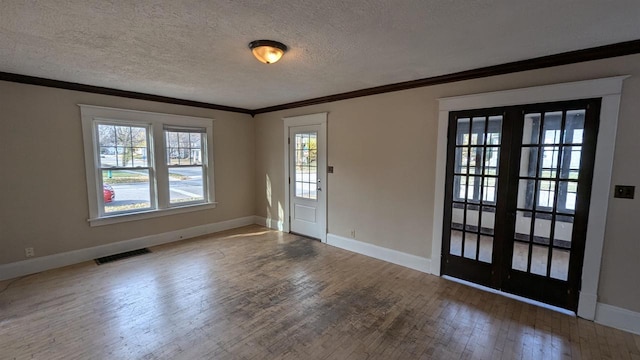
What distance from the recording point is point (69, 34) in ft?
7.25

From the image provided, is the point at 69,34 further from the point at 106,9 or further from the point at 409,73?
the point at 409,73

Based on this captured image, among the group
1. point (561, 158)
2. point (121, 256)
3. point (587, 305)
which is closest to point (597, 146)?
point (561, 158)

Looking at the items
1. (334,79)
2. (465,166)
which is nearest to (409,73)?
Result: (334,79)

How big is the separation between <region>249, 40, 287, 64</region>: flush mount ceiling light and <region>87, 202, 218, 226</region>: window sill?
353 centimetres

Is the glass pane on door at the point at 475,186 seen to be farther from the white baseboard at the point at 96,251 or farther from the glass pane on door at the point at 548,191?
the white baseboard at the point at 96,251

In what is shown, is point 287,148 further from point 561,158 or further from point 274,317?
point 561,158

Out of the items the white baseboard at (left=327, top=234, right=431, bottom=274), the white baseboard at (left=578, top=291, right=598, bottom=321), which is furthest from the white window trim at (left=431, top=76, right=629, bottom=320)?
the white baseboard at (left=327, top=234, right=431, bottom=274)

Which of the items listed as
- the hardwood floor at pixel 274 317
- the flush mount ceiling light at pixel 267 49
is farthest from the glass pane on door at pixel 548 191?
the flush mount ceiling light at pixel 267 49

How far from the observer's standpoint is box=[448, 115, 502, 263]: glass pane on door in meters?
3.09

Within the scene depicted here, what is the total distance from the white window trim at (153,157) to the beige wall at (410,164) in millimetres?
1503

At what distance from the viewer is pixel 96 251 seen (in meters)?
4.06

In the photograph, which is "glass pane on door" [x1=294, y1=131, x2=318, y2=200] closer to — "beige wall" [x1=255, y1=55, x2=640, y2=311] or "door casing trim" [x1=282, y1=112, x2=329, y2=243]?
"door casing trim" [x1=282, y1=112, x2=329, y2=243]

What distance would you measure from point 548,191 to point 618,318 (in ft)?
4.10

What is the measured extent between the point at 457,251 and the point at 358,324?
1.66 metres
